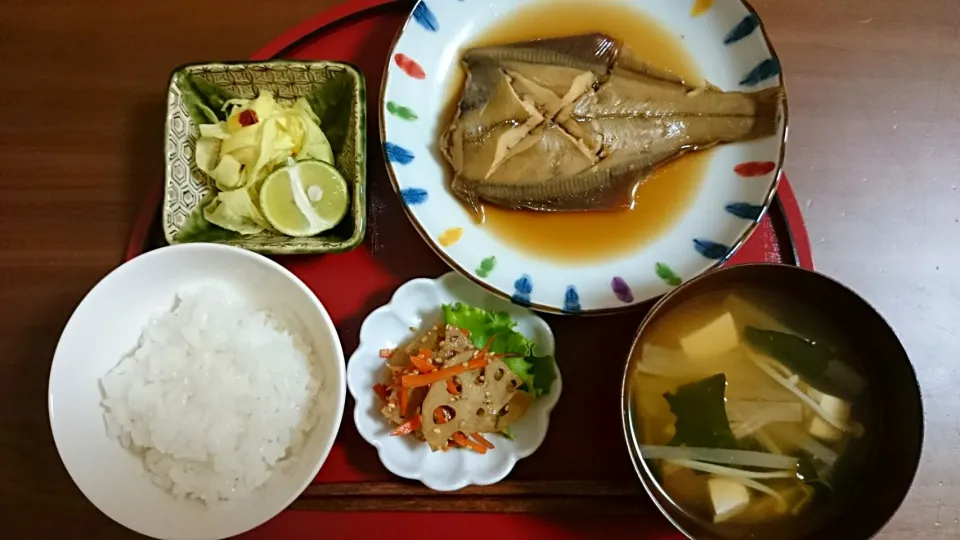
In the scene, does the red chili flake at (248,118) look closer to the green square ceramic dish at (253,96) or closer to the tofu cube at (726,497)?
the green square ceramic dish at (253,96)

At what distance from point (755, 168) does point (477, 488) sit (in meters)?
1.15

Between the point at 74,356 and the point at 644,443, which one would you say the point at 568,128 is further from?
the point at 74,356

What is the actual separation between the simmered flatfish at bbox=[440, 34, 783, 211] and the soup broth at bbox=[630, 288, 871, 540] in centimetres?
48

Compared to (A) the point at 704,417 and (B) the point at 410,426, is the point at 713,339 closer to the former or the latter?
(A) the point at 704,417

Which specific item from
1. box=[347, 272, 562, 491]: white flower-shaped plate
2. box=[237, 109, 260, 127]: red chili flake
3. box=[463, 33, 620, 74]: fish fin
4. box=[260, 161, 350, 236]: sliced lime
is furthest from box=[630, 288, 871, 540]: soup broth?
box=[237, 109, 260, 127]: red chili flake

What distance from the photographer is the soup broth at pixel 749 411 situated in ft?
5.41

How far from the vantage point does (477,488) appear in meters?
1.82

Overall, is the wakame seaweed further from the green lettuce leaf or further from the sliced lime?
the sliced lime

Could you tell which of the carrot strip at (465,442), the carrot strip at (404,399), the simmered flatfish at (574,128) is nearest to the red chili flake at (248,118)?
the simmered flatfish at (574,128)

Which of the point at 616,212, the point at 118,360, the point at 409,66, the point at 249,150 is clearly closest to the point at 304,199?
the point at 249,150

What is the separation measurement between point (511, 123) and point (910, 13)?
135 cm

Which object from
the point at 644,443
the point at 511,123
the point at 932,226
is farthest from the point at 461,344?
the point at 932,226

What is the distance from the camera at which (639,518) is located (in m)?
1.81

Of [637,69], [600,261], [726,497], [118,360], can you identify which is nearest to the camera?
[726,497]
